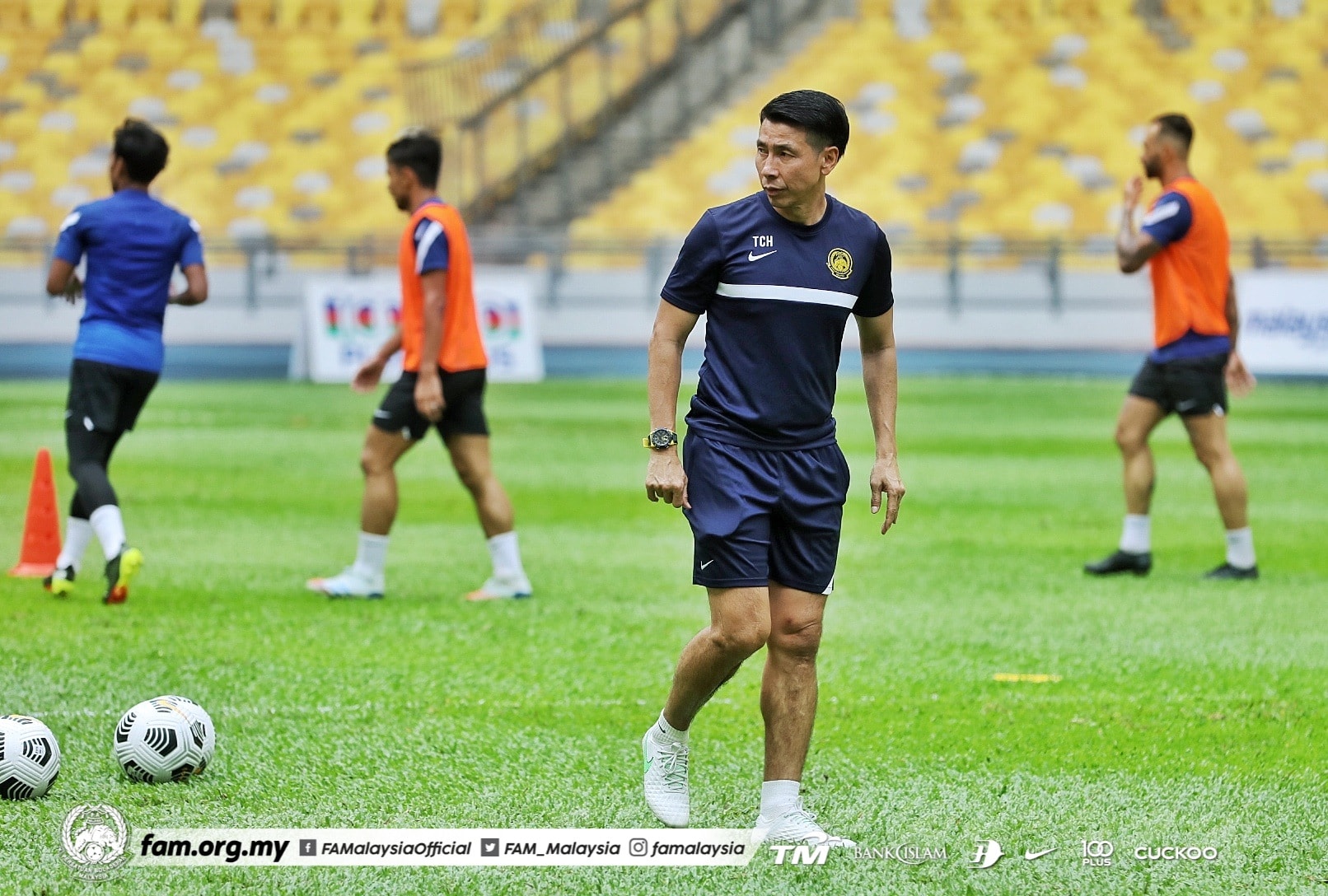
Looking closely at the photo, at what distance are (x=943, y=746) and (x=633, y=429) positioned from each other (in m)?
12.3

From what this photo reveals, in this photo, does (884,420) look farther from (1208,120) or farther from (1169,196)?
(1208,120)

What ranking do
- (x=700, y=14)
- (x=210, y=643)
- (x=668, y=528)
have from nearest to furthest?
(x=210, y=643), (x=668, y=528), (x=700, y=14)

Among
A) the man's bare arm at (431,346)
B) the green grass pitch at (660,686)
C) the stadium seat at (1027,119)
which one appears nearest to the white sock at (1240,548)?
the green grass pitch at (660,686)

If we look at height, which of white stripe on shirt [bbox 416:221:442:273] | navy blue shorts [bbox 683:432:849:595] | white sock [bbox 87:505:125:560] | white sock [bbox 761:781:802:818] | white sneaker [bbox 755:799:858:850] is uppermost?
white stripe on shirt [bbox 416:221:442:273]

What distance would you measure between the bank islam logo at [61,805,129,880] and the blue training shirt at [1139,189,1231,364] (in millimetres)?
6258

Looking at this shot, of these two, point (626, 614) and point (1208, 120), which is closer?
point (626, 614)

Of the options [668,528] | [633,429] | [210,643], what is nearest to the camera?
[210,643]

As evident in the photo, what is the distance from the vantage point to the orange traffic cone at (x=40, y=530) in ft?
30.3

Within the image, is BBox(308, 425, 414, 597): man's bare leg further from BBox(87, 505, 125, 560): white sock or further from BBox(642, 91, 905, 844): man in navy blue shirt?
BBox(642, 91, 905, 844): man in navy blue shirt

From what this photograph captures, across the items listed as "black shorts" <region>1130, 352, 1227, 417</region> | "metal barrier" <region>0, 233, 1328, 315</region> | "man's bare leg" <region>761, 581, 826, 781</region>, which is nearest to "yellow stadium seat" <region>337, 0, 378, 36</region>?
"metal barrier" <region>0, 233, 1328, 315</region>

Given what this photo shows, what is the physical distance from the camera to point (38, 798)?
197 inches

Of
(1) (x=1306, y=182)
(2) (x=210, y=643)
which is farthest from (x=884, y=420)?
(1) (x=1306, y=182)

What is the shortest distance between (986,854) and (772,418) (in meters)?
1.22

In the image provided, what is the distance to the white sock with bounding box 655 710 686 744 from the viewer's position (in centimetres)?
495
